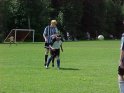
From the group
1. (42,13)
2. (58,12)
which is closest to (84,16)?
(58,12)

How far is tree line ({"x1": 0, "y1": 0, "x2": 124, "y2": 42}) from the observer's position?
3093 inches

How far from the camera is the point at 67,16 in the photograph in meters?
90.1

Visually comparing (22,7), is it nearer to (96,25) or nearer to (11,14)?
(11,14)

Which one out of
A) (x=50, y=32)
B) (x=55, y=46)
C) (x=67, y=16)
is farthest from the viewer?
(x=67, y=16)

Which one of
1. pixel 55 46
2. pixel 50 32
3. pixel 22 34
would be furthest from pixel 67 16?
pixel 55 46

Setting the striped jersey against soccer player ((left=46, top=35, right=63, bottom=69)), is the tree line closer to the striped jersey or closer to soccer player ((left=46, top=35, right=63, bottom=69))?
the striped jersey

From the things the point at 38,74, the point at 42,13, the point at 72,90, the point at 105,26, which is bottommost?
the point at 105,26

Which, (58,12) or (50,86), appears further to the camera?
(58,12)

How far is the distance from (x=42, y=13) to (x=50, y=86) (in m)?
65.8

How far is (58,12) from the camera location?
90375 mm

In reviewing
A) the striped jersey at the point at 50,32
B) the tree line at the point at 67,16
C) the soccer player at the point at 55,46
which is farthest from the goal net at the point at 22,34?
the soccer player at the point at 55,46

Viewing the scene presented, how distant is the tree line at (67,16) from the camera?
258 feet

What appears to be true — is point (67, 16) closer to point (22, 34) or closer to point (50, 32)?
point (22, 34)

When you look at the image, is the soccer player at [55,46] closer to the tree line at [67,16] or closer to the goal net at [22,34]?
the tree line at [67,16]
